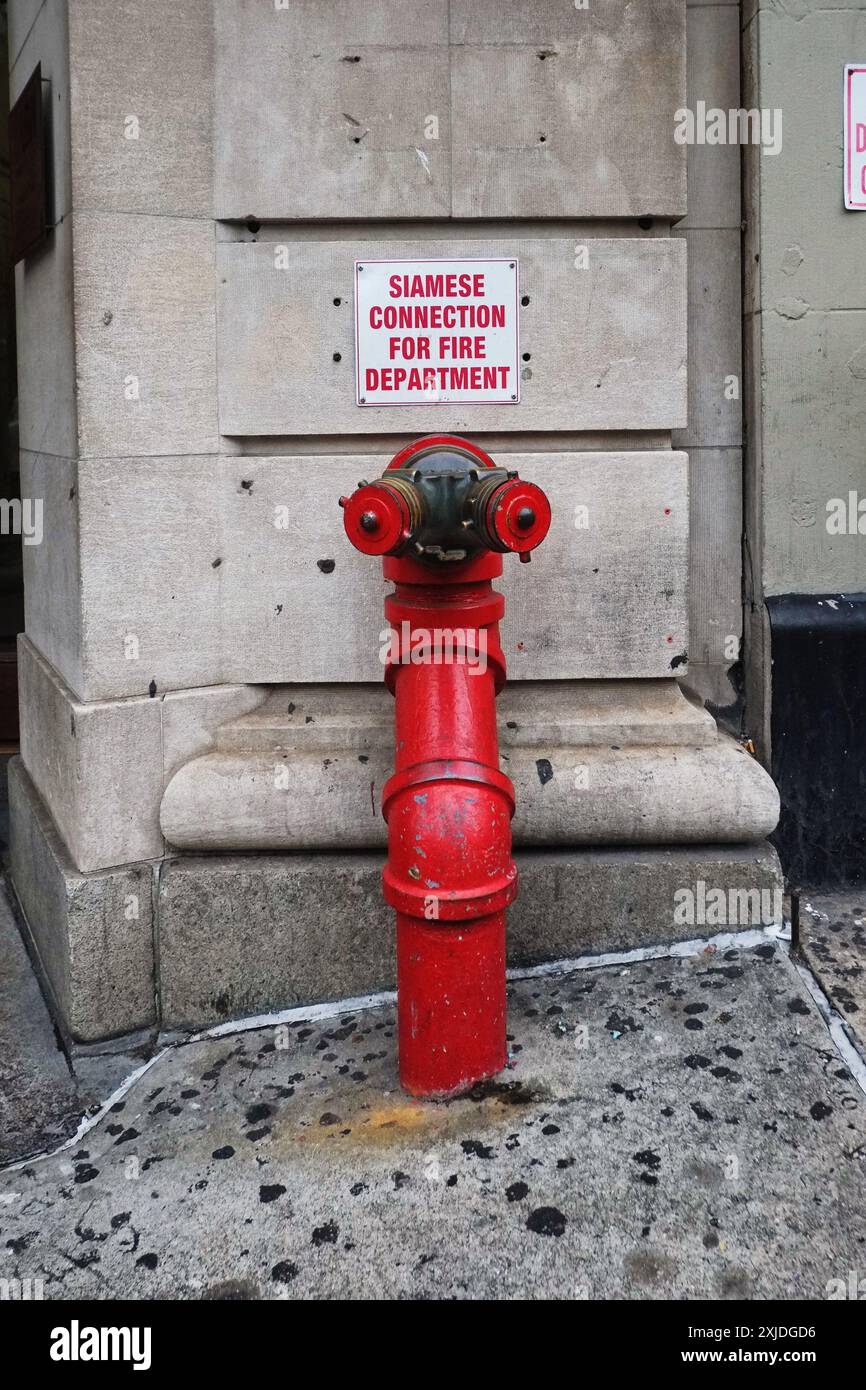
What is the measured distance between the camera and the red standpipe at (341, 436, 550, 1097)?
9.97 feet

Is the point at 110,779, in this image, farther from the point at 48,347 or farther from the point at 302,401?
the point at 48,347

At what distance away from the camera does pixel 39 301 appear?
4.16m

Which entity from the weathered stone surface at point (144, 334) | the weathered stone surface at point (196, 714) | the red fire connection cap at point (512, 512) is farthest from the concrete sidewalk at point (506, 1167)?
the weathered stone surface at point (144, 334)

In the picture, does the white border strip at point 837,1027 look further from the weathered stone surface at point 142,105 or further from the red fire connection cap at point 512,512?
the weathered stone surface at point 142,105

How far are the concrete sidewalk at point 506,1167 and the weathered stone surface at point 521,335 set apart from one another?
1.73 metres

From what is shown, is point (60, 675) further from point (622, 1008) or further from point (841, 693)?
point (841, 693)

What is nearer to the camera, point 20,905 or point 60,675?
point 60,675

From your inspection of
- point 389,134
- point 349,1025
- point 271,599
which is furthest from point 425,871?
point 389,134

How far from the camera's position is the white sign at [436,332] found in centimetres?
379

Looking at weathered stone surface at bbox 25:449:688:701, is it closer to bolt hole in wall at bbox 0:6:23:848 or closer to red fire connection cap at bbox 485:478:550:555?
red fire connection cap at bbox 485:478:550:555

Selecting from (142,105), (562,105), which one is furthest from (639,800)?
(142,105)

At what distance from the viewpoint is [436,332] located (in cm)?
382

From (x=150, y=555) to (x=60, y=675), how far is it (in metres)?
0.61
